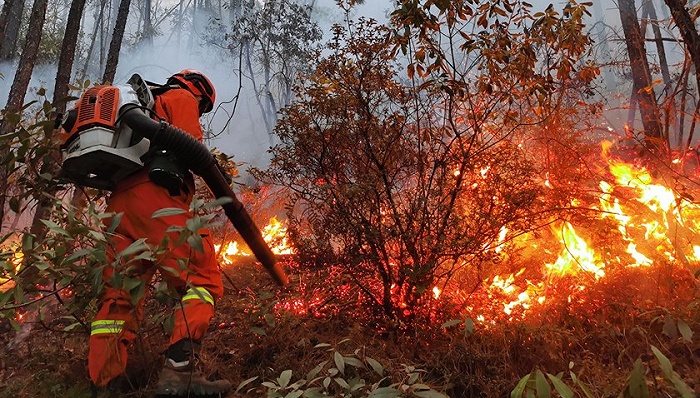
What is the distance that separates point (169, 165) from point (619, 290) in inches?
137

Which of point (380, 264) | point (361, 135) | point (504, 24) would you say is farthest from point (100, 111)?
point (504, 24)

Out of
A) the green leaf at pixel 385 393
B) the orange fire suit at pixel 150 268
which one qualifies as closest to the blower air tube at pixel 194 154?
the orange fire suit at pixel 150 268

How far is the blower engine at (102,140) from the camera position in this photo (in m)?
2.16

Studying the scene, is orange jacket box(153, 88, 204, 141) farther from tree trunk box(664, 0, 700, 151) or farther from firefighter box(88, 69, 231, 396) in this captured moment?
tree trunk box(664, 0, 700, 151)

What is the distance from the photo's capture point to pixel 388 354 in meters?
2.68

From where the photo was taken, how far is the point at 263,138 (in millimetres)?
28812

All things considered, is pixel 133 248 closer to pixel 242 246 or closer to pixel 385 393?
pixel 385 393

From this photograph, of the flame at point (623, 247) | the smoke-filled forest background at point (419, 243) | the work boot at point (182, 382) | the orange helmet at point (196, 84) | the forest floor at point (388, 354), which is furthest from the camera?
the flame at point (623, 247)

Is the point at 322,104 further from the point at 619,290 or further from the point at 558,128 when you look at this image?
the point at 558,128

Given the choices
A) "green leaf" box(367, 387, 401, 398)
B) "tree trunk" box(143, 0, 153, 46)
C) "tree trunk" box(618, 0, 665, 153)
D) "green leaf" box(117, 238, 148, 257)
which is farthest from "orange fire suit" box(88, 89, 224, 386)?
"tree trunk" box(143, 0, 153, 46)

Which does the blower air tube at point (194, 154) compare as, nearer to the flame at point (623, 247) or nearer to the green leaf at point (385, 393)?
the green leaf at point (385, 393)

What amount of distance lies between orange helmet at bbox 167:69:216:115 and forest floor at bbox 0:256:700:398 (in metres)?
1.45

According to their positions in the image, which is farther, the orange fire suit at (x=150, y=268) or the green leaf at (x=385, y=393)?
the orange fire suit at (x=150, y=268)

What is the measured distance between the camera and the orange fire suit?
204cm
